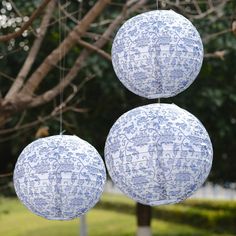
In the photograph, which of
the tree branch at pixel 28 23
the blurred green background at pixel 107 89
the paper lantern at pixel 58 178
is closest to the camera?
the paper lantern at pixel 58 178

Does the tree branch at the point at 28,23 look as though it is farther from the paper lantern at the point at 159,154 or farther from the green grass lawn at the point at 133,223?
the green grass lawn at the point at 133,223

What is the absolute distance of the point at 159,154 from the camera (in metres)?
2.70

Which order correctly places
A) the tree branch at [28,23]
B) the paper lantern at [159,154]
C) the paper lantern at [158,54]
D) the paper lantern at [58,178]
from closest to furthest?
the paper lantern at [159,154], the paper lantern at [158,54], the paper lantern at [58,178], the tree branch at [28,23]

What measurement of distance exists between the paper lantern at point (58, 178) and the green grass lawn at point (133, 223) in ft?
32.3

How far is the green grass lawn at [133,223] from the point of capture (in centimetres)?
1392

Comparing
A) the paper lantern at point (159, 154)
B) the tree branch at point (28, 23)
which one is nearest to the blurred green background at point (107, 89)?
the tree branch at point (28, 23)

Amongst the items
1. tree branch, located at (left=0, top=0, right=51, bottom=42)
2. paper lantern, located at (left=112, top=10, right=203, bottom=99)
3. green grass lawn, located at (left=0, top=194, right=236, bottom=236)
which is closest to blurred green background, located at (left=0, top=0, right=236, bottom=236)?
tree branch, located at (left=0, top=0, right=51, bottom=42)

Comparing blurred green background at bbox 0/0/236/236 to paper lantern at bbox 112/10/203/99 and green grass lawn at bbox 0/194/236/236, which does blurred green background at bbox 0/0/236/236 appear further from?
green grass lawn at bbox 0/194/236/236

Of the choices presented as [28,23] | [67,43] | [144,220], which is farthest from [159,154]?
[144,220]

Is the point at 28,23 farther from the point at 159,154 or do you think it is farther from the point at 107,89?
the point at 107,89

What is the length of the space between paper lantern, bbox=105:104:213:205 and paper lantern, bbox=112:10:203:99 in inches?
5.2

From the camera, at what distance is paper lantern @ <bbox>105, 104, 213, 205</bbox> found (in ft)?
8.89

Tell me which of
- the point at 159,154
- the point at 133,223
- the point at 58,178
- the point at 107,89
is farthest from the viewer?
the point at 133,223

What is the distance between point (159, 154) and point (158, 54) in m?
0.42
